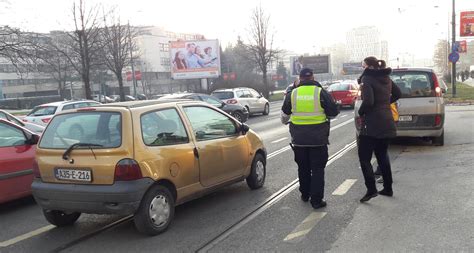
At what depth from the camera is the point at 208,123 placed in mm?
6145

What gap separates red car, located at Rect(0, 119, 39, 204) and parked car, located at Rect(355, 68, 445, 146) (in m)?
7.34

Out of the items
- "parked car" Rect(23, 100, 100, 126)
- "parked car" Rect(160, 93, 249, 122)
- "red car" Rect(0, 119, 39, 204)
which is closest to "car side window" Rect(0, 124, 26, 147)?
"red car" Rect(0, 119, 39, 204)

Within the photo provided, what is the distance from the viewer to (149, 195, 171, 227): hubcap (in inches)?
197

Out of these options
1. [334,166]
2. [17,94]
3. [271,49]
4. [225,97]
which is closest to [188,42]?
[271,49]

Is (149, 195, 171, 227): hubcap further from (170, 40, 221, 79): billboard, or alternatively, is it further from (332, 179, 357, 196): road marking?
(170, 40, 221, 79): billboard

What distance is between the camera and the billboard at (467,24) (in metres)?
27.6

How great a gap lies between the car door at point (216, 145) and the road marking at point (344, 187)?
4.41 feet

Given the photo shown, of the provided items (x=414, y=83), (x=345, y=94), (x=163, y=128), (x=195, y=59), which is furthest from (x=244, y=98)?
(x=195, y=59)

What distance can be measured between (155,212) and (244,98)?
1842 centimetres

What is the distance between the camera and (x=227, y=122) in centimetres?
653

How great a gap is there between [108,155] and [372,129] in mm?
3245

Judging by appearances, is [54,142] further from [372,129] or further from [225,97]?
[225,97]

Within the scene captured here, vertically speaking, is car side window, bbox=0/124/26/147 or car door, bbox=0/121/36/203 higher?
car side window, bbox=0/124/26/147

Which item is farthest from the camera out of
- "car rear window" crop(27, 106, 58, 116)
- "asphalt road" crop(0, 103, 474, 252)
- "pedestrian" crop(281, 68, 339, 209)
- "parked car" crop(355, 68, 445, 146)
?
"car rear window" crop(27, 106, 58, 116)
